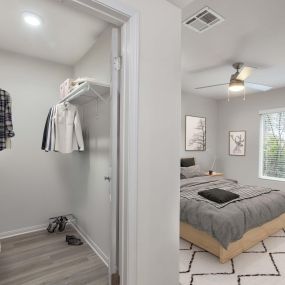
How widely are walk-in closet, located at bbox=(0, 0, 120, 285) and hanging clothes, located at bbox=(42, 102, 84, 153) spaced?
1 centimetres

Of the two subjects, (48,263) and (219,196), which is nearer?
(48,263)

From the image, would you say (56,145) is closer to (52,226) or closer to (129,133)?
(52,226)

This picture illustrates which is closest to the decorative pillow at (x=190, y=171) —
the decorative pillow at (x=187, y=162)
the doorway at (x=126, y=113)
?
the decorative pillow at (x=187, y=162)

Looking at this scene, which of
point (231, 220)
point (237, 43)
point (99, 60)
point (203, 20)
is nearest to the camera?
point (203, 20)

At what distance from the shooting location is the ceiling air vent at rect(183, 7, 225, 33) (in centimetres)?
195

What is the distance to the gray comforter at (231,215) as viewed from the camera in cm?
219

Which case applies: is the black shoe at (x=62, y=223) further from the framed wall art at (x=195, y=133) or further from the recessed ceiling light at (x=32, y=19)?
the framed wall art at (x=195, y=133)

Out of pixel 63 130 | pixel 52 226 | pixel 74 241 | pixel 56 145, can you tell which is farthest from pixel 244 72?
pixel 52 226

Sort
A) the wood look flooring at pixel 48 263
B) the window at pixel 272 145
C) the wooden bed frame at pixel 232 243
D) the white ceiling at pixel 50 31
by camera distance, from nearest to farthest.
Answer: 1. the white ceiling at pixel 50 31
2. the wood look flooring at pixel 48 263
3. the wooden bed frame at pixel 232 243
4. the window at pixel 272 145

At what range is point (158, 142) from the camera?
1435 millimetres

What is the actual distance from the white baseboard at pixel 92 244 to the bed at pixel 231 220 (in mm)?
1051

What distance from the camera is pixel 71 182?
128 inches

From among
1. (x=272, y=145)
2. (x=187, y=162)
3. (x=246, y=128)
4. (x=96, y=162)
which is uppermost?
(x=246, y=128)

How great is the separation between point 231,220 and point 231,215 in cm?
7
